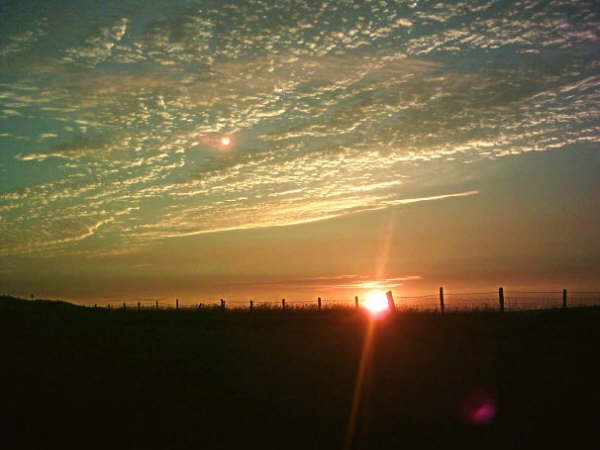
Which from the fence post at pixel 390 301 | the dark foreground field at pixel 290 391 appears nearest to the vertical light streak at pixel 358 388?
the dark foreground field at pixel 290 391

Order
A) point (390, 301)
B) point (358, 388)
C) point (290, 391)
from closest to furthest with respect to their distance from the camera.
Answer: point (290, 391), point (358, 388), point (390, 301)

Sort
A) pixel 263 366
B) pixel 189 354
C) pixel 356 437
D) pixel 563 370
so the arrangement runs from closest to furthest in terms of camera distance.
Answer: pixel 356 437 → pixel 563 370 → pixel 263 366 → pixel 189 354

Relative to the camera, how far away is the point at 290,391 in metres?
11.4

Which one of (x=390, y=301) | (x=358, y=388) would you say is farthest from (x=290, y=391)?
(x=390, y=301)

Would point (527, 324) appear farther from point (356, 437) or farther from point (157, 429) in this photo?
point (157, 429)

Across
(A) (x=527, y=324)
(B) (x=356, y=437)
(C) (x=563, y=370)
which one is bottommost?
(B) (x=356, y=437)

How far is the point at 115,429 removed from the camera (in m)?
9.27

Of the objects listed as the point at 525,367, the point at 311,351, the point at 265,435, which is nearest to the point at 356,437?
→ the point at 265,435

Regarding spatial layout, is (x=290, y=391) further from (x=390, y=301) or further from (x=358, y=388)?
(x=390, y=301)

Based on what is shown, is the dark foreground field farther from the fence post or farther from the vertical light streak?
the fence post

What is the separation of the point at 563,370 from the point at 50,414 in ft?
33.4

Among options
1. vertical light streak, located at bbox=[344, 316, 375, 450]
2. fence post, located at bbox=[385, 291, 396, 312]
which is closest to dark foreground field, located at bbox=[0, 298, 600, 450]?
vertical light streak, located at bbox=[344, 316, 375, 450]

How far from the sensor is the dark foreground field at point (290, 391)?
8906 mm

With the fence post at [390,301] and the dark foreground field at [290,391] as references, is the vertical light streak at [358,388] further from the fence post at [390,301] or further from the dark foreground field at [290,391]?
the fence post at [390,301]
